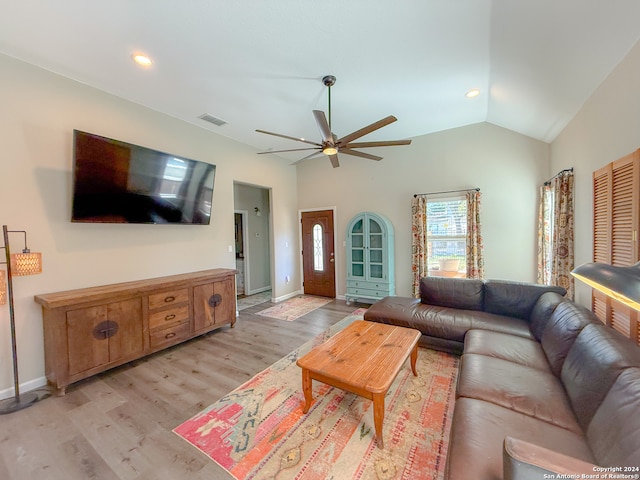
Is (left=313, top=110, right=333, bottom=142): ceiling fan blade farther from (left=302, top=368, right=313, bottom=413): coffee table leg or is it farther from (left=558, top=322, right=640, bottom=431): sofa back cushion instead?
(left=558, top=322, right=640, bottom=431): sofa back cushion

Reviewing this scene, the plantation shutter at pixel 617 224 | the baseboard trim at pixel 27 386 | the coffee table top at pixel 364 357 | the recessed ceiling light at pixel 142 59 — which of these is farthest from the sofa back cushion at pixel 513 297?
the baseboard trim at pixel 27 386

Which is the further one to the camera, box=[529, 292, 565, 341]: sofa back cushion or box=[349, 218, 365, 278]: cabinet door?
box=[349, 218, 365, 278]: cabinet door

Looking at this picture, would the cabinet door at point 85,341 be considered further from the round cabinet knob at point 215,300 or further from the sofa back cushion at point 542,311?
the sofa back cushion at point 542,311

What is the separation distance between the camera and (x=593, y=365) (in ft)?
4.85

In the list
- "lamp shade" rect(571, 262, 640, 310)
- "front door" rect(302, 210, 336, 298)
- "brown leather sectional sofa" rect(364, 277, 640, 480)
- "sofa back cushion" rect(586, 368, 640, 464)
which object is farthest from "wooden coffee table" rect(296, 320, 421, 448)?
"front door" rect(302, 210, 336, 298)

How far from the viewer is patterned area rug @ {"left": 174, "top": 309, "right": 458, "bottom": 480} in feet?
5.20

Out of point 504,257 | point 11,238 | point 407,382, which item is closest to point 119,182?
point 11,238

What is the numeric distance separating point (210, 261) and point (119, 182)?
1.74 meters

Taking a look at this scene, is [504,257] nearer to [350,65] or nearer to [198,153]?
[350,65]

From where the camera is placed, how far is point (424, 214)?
4586mm

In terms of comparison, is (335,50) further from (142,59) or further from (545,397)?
(545,397)

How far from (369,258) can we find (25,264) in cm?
447

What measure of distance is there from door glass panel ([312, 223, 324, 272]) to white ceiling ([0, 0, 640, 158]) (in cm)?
282

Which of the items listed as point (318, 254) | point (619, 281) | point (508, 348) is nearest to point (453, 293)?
point (508, 348)
